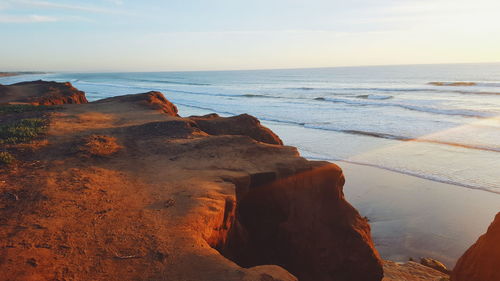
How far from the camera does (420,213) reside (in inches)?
402

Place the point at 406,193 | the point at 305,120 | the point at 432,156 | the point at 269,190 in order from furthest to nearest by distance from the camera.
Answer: the point at 305,120
the point at 432,156
the point at 406,193
the point at 269,190

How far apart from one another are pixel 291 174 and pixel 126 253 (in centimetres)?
347

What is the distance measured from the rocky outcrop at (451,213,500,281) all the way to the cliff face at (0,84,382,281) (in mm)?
1507

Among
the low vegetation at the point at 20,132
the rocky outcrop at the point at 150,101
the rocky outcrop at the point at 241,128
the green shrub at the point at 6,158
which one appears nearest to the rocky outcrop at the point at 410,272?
the rocky outcrop at the point at 241,128

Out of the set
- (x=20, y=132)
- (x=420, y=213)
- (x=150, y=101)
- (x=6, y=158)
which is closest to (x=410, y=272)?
(x=420, y=213)

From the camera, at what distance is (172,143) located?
350 inches

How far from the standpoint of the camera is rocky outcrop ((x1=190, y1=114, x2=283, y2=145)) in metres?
10.6

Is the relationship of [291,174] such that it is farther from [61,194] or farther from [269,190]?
[61,194]

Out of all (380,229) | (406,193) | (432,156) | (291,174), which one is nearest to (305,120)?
(432,156)

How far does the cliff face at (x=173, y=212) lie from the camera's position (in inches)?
158

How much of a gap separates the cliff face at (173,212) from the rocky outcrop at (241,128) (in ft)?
3.59

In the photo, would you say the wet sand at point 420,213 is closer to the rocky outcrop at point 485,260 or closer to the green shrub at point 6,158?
the rocky outcrop at point 485,260

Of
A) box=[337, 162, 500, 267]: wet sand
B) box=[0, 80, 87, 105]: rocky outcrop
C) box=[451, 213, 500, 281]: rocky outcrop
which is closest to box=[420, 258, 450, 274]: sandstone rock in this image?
box=[337, 162, 500, 267]: wet sand

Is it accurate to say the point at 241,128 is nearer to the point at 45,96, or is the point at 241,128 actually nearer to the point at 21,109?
the point at 21,109
